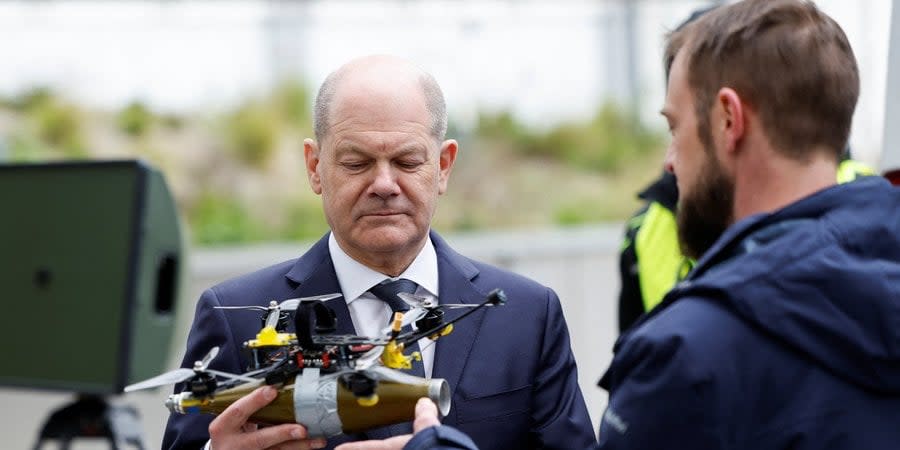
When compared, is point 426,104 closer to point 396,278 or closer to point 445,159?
point 445,159

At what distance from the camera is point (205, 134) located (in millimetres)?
12672

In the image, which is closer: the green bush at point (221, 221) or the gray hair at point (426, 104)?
the gray hair at point (426, 104)

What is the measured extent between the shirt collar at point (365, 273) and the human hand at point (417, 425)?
459 millimetres

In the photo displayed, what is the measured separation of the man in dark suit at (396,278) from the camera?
2311 mm

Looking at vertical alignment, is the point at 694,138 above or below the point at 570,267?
above

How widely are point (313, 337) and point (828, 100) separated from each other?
86 cm

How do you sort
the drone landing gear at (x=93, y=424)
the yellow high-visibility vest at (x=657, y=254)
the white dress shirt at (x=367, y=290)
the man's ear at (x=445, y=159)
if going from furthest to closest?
the drone landing gear at (x=93, y=424), the yellow high-visibility vest at (x=657, y=254), the man's ear at (x=445, y=159), the white dress shirt at (x=367, y=290)

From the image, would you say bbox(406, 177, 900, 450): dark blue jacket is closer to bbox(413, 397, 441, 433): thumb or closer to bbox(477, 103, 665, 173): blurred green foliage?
bbox(413, 397, 441, 433): thumb

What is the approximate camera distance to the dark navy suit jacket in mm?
2299

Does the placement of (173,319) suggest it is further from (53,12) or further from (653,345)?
(53,12)

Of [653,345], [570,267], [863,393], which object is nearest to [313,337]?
[653,345]

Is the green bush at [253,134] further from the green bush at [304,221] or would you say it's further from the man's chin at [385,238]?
the man's chin at [385,238]

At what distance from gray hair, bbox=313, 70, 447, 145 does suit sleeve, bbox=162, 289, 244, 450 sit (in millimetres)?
381

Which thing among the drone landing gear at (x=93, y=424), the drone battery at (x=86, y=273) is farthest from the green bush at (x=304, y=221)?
the drone landing gear at (x=93, y=424)
